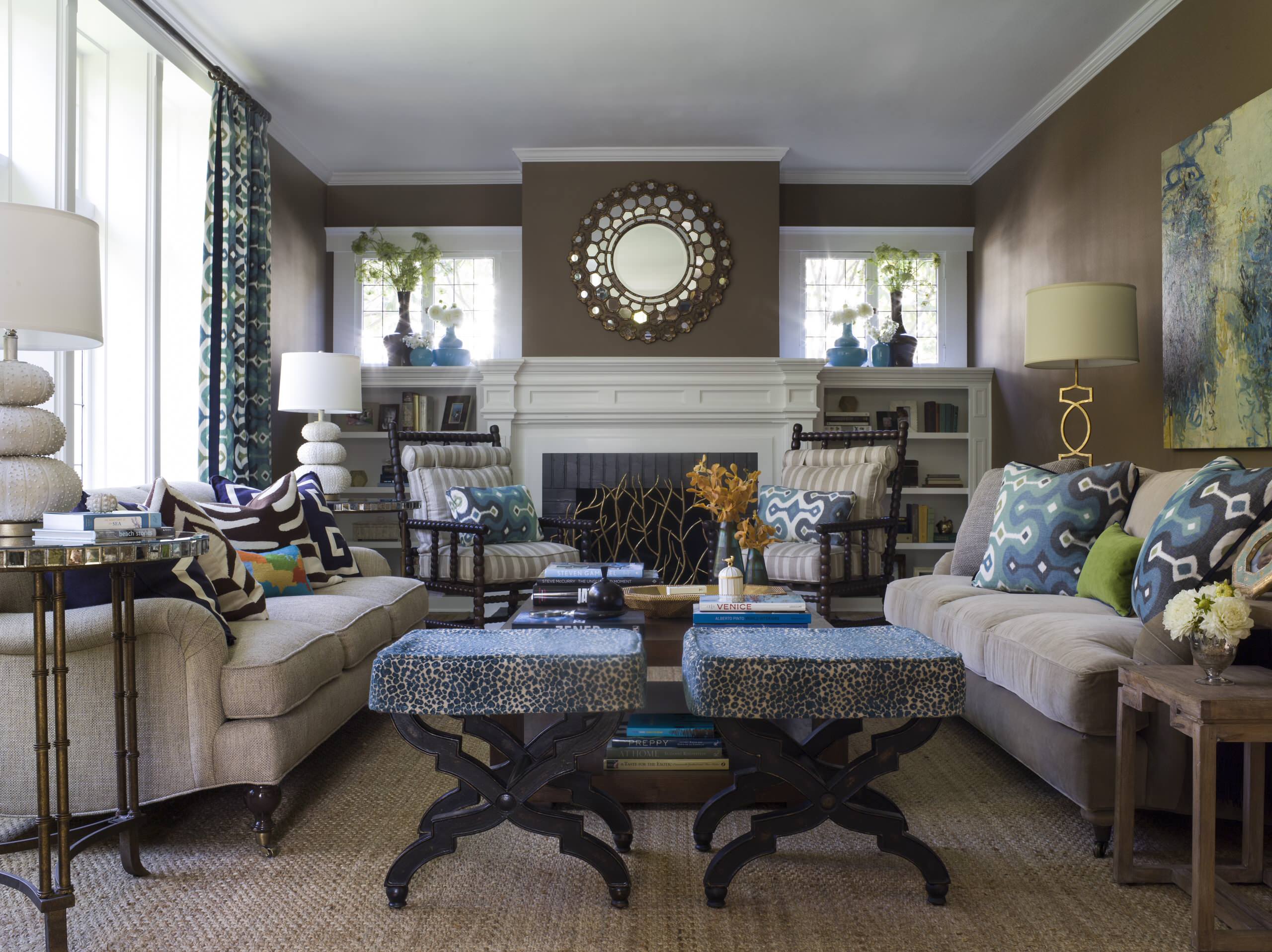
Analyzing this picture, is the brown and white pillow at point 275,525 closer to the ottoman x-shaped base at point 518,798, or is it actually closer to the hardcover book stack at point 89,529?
the hardcover book stack at point 89,529

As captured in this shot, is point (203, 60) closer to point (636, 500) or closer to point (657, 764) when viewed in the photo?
point (636, 500)

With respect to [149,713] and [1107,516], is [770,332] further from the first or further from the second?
[149,713]

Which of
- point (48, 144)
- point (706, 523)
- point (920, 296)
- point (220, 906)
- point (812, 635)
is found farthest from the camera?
point (920, 296)

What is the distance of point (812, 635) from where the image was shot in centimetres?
201

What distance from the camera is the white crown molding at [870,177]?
235 inches

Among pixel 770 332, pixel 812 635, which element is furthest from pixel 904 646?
pixel 770 332

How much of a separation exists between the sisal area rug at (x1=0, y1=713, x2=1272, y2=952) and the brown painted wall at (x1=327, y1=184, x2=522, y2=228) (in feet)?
14.3

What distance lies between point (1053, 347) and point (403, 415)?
12.7ft

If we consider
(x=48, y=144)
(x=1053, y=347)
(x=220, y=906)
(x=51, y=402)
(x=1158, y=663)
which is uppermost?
(x=48, y=144)

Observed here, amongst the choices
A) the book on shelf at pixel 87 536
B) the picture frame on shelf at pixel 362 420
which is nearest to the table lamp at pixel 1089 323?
the book on shelf at pixel 87 536

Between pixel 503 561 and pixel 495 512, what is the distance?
30cm

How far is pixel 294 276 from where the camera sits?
5426 millimetres

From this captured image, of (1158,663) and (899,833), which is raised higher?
(1158,663)

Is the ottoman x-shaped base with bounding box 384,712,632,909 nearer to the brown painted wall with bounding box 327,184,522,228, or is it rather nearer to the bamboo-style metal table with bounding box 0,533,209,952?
the bamboo-style metal table with bounding box 0,533,209,952
